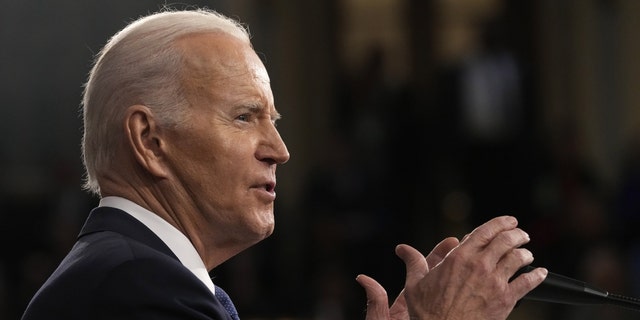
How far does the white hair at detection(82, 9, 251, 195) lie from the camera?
195 centimetres

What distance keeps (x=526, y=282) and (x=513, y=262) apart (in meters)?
0.03

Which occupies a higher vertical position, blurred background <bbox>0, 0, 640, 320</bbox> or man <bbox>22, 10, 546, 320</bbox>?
man <bbox>22, 10, 546, 320</bbox>

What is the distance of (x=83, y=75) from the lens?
25.1ft

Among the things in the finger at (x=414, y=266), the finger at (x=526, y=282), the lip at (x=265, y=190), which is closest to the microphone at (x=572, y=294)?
the finger at (x=526, y=282)

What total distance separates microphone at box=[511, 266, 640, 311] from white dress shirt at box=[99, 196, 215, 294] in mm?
497

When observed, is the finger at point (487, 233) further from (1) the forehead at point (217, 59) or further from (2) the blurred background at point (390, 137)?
(2) the blurred background at point (390, 137)

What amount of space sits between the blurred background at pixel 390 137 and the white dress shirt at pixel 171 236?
11.8 ft

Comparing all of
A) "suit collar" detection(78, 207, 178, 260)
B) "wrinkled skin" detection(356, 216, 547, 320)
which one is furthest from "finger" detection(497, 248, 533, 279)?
"suit collar" detection(78, 207, 178, 260)

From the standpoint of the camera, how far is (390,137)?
658cm

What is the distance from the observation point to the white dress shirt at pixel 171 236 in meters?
1.91

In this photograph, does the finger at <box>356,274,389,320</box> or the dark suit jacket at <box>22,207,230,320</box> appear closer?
the dark suit jacket at <box>22,207,230,320</box>

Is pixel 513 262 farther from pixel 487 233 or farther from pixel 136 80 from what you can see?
pixel 136 80

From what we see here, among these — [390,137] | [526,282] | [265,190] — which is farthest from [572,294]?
[390,137]

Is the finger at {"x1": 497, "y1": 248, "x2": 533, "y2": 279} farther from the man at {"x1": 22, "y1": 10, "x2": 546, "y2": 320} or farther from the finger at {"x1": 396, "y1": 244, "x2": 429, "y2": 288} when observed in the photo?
the finger at {"x1": 396, "y1": 244, "x2": 429, "y2": 288}
